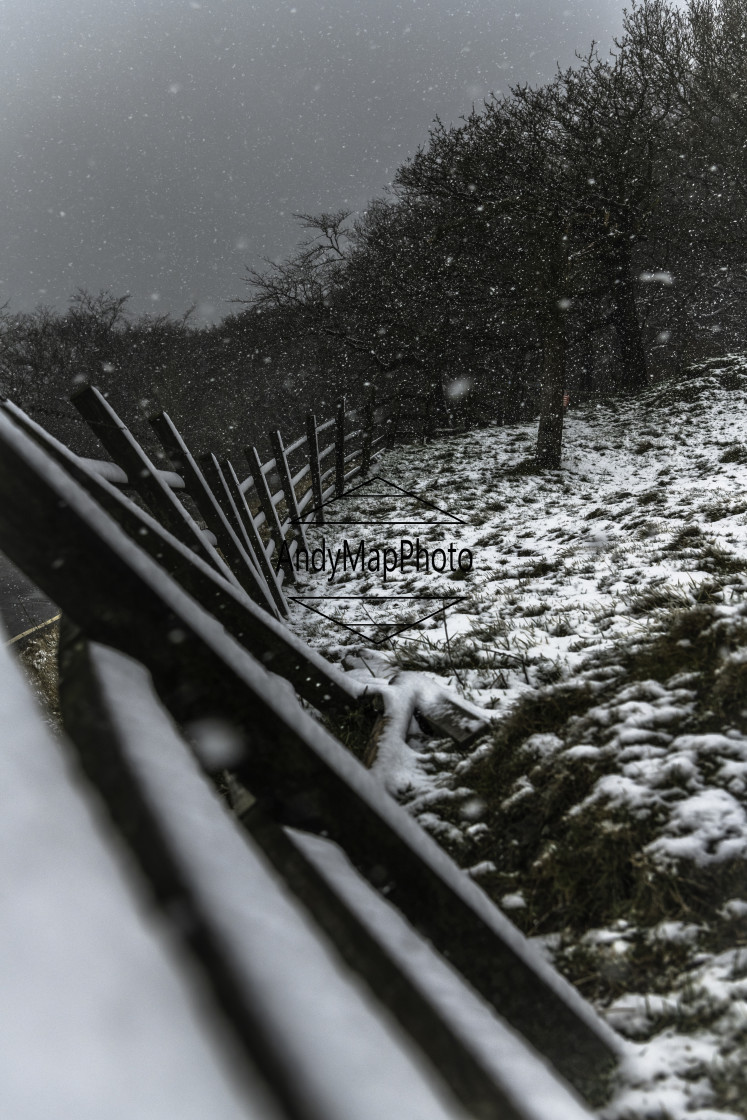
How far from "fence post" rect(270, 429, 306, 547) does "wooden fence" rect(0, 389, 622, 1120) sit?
6.96m

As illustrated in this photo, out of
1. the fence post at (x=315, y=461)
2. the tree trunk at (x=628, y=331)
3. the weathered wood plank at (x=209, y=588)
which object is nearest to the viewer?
the weathered wood plank at (x=209, y=588)

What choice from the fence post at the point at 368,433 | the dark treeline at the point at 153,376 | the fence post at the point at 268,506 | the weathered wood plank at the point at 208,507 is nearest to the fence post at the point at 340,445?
the fence post at the point at 368,433

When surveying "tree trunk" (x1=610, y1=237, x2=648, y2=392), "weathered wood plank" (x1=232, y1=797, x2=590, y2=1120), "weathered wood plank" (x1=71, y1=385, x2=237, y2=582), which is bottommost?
"weathered wood plank" (x1=232, y1=797, x2=590, y2=1120)

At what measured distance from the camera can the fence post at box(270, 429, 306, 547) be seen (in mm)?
7953

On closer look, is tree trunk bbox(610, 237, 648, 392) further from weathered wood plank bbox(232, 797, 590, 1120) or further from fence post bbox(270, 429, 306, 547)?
weathered wood plank bbox(232, 797, 590, 1120)

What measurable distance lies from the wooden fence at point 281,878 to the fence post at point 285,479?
6.96 meters

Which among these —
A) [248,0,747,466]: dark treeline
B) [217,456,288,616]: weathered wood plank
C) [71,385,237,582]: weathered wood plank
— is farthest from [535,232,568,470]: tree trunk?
[71,385,237,582]: weathered wood plank

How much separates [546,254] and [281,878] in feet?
40.4

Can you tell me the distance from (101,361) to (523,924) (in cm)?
2790

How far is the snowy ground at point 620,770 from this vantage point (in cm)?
151

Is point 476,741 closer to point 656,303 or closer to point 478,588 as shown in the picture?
point 478,588

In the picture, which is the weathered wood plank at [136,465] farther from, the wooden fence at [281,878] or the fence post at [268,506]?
the fence post at [268,506]

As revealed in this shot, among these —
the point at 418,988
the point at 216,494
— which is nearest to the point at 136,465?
the point at 216,494

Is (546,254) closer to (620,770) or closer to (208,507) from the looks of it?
(208,507)
